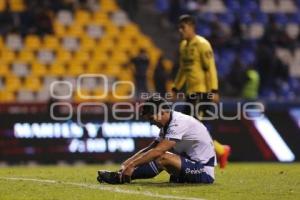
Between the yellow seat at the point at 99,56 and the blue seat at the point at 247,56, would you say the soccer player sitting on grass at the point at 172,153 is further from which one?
the blue seat at the point at 247,56

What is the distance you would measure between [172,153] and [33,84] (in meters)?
13.9

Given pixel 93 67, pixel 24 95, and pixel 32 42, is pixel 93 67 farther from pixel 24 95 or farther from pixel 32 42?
pixel 24 95

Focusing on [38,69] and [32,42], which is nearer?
[38,69]

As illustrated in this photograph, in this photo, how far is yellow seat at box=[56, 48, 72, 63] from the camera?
84.6 feet

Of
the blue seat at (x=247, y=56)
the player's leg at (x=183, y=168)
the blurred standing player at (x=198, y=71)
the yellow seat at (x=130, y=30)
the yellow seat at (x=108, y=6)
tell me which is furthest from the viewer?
the blue seat at (x=247, y=56)

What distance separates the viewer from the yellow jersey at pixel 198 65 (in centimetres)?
1472

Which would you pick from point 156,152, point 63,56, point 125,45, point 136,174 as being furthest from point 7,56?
point 156,152

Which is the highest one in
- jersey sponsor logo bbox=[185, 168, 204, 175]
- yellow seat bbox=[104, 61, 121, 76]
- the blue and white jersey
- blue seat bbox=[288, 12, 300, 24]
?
blue seat bbox=[288, 12, 300, 24]

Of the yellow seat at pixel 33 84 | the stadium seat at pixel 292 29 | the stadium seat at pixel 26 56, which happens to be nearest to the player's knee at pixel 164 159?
the yellow seat at pixel 33 84

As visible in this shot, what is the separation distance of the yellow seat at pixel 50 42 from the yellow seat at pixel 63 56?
0.18 m

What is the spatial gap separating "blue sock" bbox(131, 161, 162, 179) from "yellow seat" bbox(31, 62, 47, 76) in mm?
13890

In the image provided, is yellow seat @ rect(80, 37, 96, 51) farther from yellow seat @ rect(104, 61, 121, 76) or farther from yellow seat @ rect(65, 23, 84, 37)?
yellow seat @ rect(104, 61, 121, 76)

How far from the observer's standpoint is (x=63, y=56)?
25.9m

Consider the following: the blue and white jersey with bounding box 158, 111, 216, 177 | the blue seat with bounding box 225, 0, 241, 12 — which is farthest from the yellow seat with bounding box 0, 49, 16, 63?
the blue and white jersey with bounding box 158, 111, 216, 177
